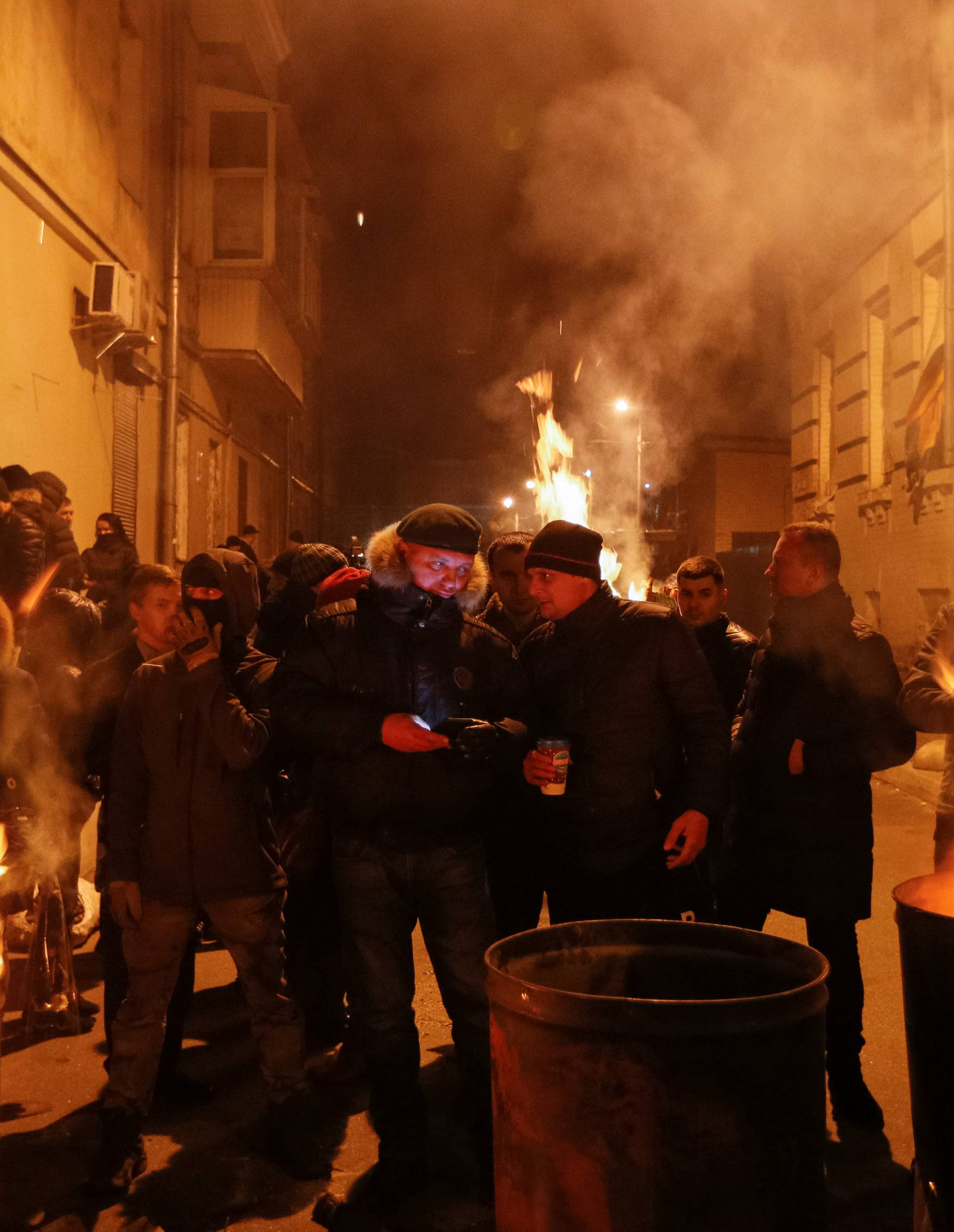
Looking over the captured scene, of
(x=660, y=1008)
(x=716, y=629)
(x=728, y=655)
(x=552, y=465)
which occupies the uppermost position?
(x=552, y=465)

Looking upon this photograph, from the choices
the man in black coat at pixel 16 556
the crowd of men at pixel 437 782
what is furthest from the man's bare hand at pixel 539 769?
the man in black coat at pixel 16 556

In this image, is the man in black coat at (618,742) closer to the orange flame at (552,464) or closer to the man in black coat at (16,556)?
the man in black coat at (16,556)

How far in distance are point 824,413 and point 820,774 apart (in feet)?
54.9

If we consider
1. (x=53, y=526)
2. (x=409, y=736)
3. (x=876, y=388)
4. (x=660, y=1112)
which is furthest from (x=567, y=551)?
(x=876, y=388)

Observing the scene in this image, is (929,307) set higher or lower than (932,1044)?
higher

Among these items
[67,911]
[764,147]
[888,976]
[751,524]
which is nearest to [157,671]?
[67,911]

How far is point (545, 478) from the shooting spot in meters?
18.7

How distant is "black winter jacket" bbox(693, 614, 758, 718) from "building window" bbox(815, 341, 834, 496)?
14.8 metres

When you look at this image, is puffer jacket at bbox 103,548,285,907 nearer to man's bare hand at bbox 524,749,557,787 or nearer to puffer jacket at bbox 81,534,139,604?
man's bare hand at bbox 524,749,557,787

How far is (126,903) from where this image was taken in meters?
3.64

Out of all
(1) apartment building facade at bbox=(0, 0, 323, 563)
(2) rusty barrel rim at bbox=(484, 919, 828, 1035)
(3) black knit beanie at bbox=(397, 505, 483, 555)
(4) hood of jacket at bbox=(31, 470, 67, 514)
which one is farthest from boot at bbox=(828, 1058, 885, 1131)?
(1) apartment building facade at bbox=(0, 0, 323, 563)

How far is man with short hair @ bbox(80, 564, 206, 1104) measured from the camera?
13.4 ft

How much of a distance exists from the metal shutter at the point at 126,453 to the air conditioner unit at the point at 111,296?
1264mm

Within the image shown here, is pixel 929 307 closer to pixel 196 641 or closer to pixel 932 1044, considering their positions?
pixel 196 641
